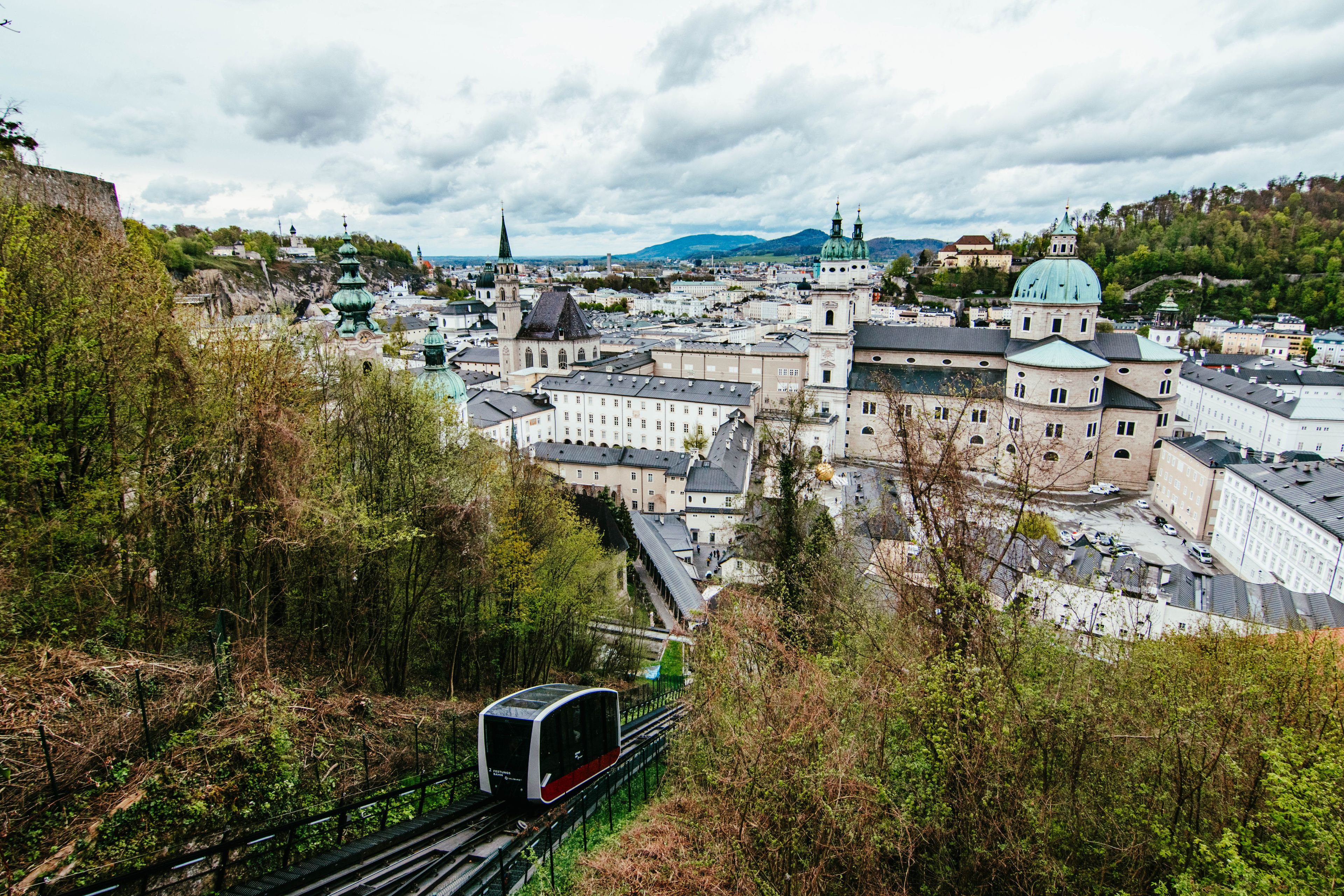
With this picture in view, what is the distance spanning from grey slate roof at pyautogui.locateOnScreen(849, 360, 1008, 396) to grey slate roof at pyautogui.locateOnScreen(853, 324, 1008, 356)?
1.03m

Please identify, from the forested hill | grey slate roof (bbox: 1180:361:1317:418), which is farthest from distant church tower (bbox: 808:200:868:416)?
the forested hill

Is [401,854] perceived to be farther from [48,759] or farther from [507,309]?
[507,309]

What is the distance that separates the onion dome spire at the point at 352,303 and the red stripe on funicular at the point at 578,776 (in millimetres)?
26613

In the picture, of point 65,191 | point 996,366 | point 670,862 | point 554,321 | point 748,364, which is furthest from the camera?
point 554,321

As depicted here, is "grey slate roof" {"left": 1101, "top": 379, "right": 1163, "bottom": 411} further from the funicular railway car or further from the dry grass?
the dry grass

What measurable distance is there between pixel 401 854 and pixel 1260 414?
196 feet

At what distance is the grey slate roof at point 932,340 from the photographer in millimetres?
50344

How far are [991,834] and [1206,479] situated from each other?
39.0 m

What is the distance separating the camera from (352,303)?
1314 inches

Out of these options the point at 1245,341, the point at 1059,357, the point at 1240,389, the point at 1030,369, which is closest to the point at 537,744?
the point at 1030,369

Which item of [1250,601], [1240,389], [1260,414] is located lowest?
[1250,601]

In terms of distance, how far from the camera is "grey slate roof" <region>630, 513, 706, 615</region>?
2625 centimetres

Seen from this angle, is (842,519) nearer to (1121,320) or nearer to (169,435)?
(169,435)

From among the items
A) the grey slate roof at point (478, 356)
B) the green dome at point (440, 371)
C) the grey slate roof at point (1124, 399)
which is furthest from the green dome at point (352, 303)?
the grey slate roof at point (1124, 399)
